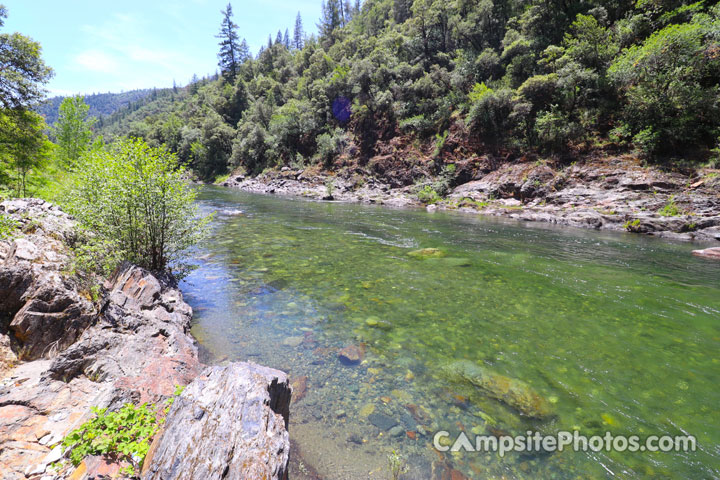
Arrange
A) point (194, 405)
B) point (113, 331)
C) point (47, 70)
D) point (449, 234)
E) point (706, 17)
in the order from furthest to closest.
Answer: point (706, 17) < point (449, 234) < point (47, 70) < point (113, 331) < point (194, 405)

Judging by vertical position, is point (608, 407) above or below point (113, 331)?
below

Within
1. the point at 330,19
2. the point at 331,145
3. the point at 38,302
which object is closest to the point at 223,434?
the point at 38,302

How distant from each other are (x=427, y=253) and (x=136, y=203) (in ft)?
36.6

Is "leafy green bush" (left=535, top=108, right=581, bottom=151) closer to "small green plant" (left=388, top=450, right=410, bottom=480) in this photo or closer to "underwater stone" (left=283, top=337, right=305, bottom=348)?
"underwater stone" (left=283, top=337, right=305, bottom=348)

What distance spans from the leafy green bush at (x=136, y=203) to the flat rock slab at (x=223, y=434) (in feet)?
18.9

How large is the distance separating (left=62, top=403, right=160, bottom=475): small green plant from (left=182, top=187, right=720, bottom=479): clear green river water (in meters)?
1.78

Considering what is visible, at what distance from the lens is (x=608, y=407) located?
470 cm

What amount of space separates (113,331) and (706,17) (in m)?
41.1

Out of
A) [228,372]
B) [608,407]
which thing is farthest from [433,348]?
[228,372]

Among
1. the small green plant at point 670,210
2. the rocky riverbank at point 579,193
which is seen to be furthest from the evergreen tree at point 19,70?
the small green plant at point 670,210

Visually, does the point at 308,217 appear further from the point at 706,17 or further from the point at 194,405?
the point at 706,17

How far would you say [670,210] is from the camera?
816 inches

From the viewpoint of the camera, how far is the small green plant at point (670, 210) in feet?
67.1

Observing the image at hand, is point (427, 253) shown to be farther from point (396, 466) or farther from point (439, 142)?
point (439, 142)
